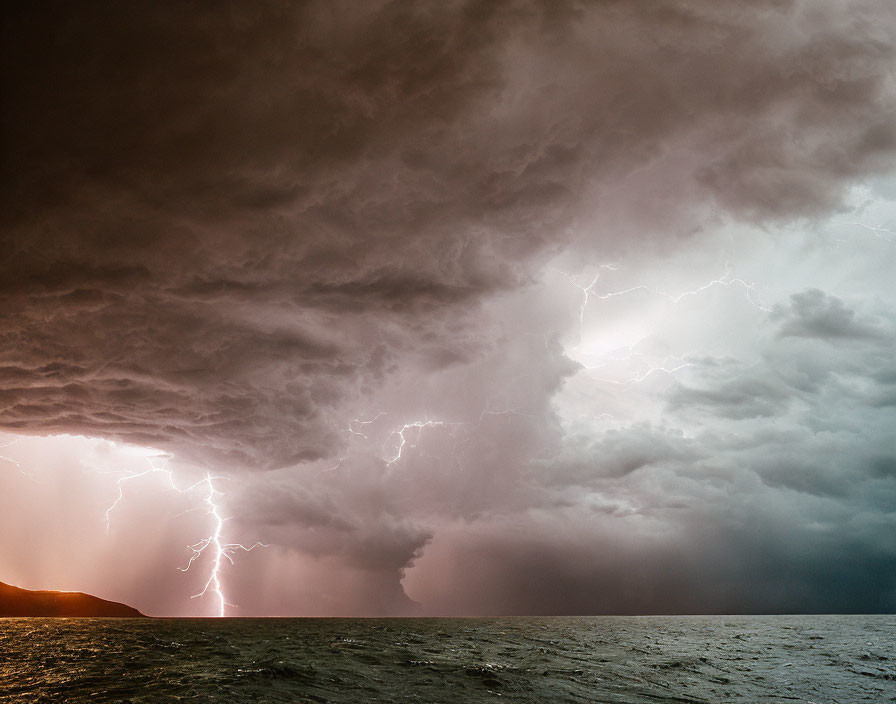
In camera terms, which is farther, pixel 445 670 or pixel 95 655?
pixel 95 655

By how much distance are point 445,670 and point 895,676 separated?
2204cm

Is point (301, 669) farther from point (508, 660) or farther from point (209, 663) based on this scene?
point (508, 660)

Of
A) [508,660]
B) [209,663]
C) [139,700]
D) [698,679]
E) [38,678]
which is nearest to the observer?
[139,700]

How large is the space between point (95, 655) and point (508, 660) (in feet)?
80.6

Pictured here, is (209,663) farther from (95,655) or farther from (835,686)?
(835,686)

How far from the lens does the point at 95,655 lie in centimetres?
3084

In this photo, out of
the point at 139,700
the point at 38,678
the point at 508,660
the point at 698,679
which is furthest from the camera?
the point at 508,660

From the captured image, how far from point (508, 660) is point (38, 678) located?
22603 mm

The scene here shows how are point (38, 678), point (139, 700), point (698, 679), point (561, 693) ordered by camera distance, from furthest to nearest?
point (698, 679), point (38, 678), point (561, 693), point (139, 700)

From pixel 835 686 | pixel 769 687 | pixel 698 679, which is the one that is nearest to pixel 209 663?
pixel 698 679

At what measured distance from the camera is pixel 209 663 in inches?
1055

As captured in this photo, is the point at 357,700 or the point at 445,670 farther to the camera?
the point at 445,670

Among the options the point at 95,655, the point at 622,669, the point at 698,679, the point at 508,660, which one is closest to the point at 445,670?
the point at 508,660

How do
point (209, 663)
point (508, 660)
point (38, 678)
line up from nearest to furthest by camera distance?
point (38, 678), point (209, 663), point (508, 660)
